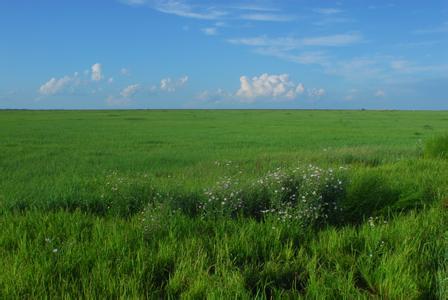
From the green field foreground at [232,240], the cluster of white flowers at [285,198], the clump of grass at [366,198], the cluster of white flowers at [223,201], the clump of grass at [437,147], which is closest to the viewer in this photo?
the green field foreground at [232,240]

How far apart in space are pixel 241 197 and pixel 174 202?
1.02 metres

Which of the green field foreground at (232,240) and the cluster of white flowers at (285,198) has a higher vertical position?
the cluster of white flowers at (285,198)

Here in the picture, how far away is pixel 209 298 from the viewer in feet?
11.4

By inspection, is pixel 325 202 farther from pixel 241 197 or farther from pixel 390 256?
pixel 390 256

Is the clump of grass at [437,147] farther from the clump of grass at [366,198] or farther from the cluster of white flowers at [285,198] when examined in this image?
the cluster of white flowers at [285,198]

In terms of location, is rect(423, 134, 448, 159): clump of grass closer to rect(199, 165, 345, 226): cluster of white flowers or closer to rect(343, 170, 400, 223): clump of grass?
rect(343, 170, 400, 223): clump of grass

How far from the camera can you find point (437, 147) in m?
13.4

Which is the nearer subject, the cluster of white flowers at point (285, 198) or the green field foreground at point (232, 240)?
the green field foreground at point (232, 240)

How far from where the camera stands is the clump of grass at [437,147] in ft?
42.9

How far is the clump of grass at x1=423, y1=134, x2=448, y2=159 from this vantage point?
13.1 m

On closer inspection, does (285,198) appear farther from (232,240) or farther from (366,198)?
A: (232,240)

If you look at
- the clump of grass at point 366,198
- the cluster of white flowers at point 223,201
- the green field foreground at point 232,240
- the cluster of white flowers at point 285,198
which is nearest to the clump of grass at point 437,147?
the green field foreground at point 232,240

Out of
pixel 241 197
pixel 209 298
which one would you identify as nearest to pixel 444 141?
pixel 241 197

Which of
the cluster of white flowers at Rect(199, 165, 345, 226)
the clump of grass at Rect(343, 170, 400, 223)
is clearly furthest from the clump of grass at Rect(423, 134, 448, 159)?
the cluster of white flowers at Rect(199, 165, 345, 226)
